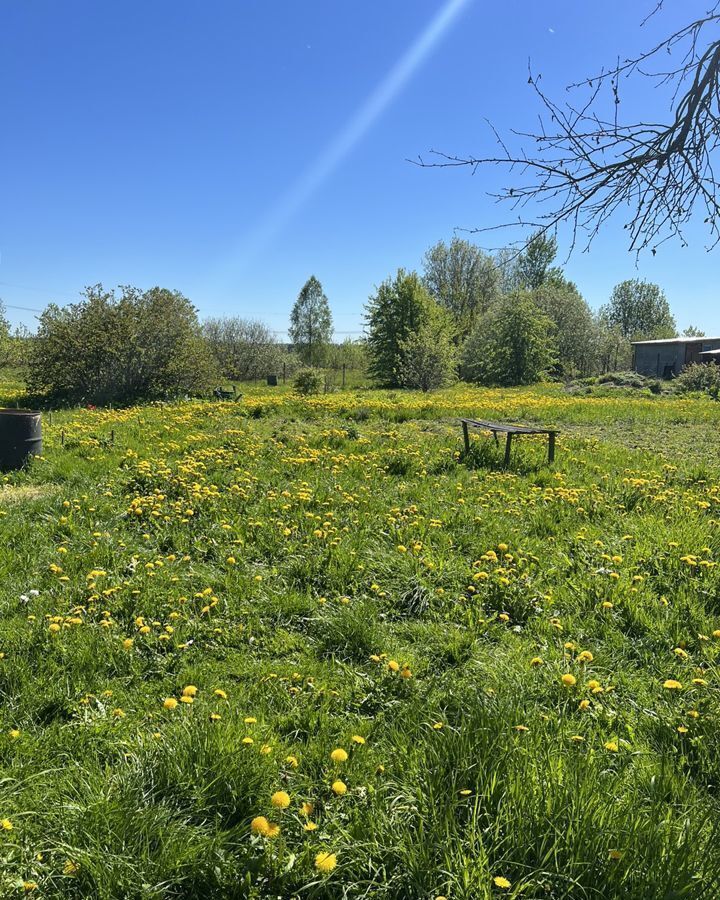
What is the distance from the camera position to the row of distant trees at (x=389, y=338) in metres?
17.6

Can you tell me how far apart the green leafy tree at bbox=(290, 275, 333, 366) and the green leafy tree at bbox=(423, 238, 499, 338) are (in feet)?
39.2

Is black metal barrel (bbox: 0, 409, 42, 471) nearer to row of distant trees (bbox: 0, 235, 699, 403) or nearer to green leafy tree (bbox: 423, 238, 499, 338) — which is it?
row of distant trees (bbox: 0, 235, 699, 403)

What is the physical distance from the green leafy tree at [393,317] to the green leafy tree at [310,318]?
2015 cm

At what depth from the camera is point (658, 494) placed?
6.70m

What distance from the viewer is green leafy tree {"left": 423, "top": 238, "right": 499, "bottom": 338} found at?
152 ft

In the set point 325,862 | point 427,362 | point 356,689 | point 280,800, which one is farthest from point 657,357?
point 325,862

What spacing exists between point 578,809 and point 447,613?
6.90 ft

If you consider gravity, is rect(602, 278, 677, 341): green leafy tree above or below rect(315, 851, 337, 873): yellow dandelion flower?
above

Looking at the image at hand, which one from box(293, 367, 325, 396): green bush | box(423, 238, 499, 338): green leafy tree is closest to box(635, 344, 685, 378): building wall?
box(423, 238, 499, 338): green leafy tree

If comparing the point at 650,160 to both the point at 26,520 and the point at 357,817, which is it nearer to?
the point at 357,817

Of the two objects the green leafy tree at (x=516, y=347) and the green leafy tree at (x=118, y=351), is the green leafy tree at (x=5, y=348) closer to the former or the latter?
the green leafy tree at (x=118, y=351)

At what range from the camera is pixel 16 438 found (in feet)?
24.9

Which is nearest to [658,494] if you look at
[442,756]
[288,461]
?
[288,461]

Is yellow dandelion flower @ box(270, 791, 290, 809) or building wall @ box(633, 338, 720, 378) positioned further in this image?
building wall @ box(633, 338, 720, 378)
